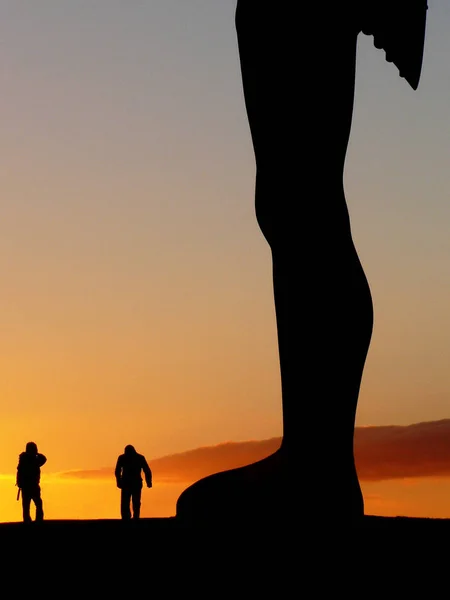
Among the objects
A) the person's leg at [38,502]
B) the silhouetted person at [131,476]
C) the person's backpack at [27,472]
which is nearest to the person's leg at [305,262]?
the silhouetted person at [131,476]

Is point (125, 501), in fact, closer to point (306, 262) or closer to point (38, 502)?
point (38, 502)

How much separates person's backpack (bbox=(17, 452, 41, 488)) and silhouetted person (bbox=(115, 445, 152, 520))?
1.42 m

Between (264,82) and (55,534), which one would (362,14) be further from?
(55,534)

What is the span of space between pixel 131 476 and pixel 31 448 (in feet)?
6.29

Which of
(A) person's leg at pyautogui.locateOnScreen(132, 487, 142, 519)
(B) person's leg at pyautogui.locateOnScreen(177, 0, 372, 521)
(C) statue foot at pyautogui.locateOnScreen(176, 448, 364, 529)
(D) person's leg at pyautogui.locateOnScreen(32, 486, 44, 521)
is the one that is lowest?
(C) statue foot at pyautogui.locateOnScreen(176, 448, 364, 529)

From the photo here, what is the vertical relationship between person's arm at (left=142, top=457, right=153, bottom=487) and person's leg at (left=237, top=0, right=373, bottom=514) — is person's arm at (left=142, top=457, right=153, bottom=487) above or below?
above

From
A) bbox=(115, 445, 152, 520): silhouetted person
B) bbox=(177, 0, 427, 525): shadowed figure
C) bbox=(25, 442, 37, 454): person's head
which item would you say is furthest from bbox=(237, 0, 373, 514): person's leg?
bbox=(25, 442, 37, 454): person's head

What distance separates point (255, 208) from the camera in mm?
5398

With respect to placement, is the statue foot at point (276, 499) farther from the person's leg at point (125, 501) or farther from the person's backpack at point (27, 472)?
the person's backpack at point (27, 472)

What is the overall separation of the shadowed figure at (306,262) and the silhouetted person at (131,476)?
13.2 metres

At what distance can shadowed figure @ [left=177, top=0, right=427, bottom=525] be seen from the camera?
16.6 feet

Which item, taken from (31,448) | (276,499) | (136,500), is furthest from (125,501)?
(276,499)

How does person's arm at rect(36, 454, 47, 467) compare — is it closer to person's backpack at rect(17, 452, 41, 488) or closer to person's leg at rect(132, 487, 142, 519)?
person's backpack at rect(17, 452, 41, 488)

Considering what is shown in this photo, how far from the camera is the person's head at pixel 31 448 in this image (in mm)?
19156
